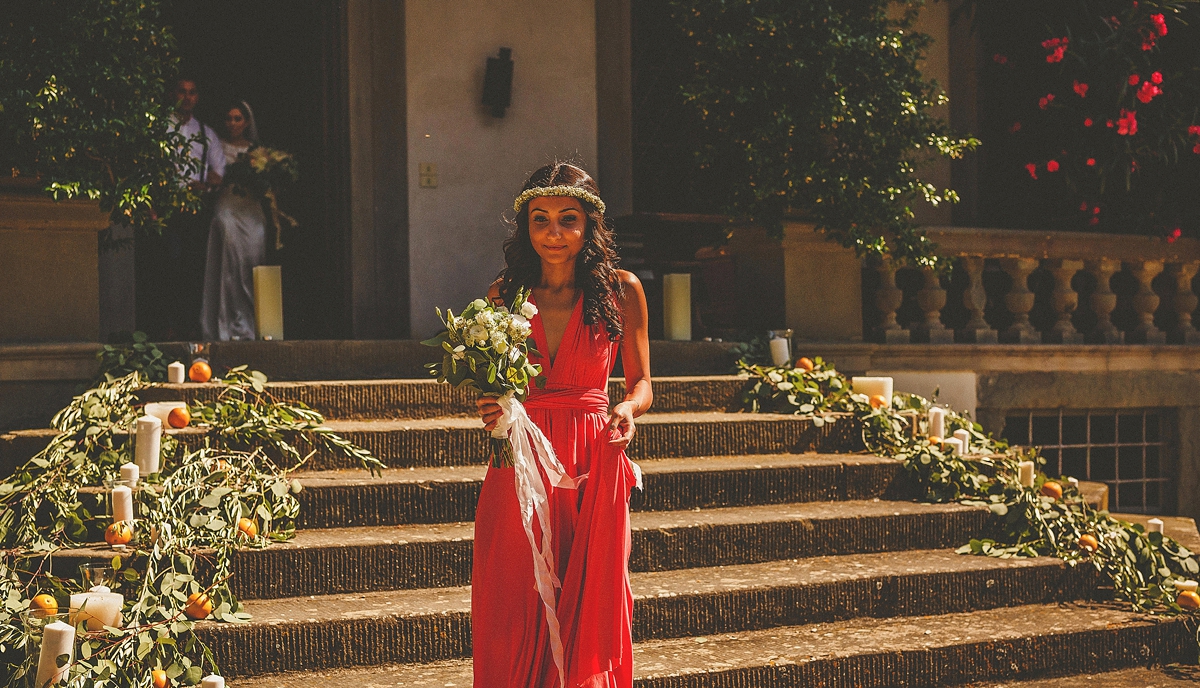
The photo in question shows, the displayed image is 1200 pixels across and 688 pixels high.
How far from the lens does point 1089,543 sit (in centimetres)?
486

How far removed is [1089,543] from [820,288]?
8.53 feet

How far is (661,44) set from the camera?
8.62m

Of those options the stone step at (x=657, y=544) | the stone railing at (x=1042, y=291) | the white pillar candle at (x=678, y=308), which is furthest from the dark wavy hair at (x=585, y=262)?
the stone railing at (x=1042, y=291)

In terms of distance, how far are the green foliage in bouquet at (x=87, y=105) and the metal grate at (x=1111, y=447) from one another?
19.4 feet

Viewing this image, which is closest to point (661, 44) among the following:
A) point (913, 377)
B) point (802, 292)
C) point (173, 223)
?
point (802, 292)

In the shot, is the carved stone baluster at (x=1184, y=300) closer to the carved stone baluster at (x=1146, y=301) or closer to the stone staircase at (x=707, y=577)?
the carved stone baluster at (x=1146, y=301)

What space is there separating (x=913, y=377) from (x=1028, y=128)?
261 cm

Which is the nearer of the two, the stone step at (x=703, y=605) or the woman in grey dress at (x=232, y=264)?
the stone step at (x=703, y=605)

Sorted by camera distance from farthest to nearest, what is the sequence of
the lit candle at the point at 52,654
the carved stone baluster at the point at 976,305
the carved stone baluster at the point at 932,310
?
the carved stone baluster at the point at 976,305, the carved stone baluster at the point at 932,310, the lit candle at the point at 52,654

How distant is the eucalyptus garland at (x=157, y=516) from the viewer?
11.0 feet

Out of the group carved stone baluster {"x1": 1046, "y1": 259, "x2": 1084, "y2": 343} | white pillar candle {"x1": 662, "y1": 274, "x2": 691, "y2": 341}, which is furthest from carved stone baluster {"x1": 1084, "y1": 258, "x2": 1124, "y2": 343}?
white pillar candle {"x1": 662, "y1": 274, "x2": 691, "y2": 341}

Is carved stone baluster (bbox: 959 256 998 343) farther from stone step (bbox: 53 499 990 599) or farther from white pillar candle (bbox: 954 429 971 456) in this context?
stone step (bbox: 53 499 990 599)

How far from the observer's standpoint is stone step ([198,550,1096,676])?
3670mm

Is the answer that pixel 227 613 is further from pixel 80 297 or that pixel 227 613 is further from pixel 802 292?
pixel 802 292
